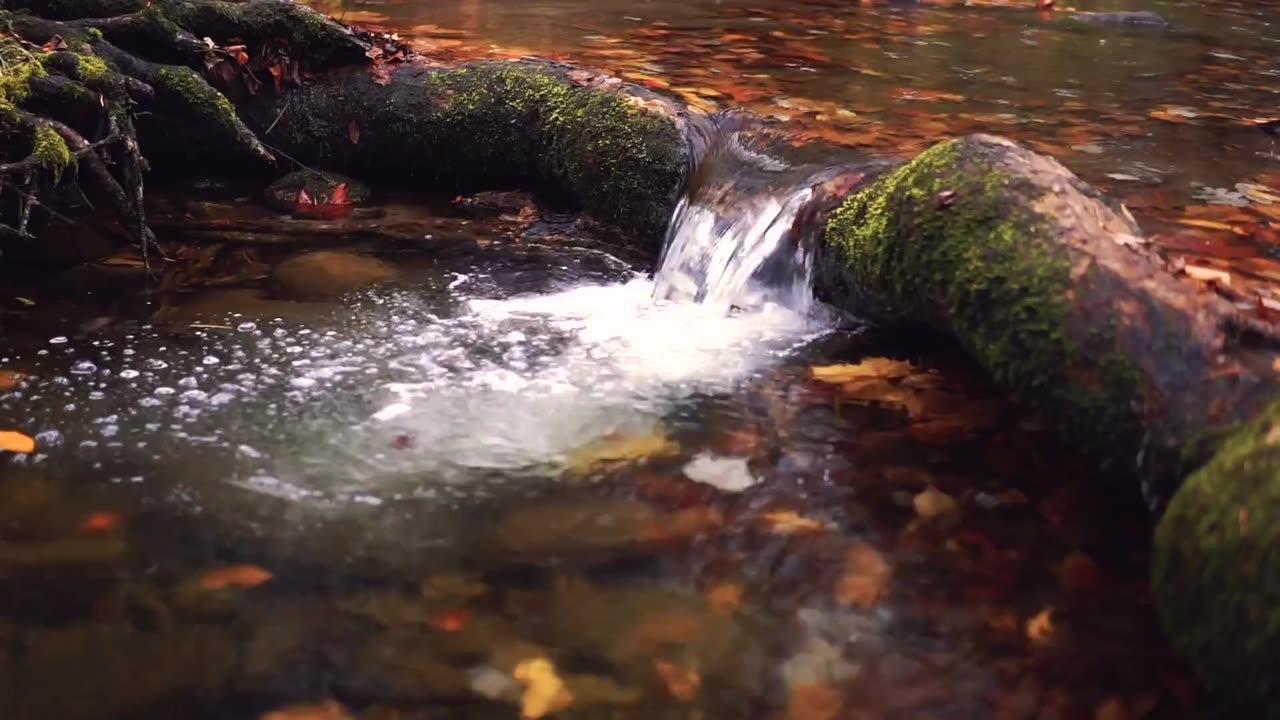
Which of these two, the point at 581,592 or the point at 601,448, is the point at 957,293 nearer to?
the point at 601,448

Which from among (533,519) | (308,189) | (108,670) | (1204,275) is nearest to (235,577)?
(108,670)

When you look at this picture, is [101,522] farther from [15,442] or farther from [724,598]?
[724,598]

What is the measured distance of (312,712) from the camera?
194cm

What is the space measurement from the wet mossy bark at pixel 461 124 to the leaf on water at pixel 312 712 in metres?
3.23

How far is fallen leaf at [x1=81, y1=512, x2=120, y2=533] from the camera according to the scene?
7.99ft

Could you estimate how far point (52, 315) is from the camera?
3648mm

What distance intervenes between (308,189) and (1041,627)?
4074 millimetres

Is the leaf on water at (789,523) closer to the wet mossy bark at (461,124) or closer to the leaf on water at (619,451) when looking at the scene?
the leaf on water at (619,451)

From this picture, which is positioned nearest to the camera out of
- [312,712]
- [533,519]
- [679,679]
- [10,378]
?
[312,712]

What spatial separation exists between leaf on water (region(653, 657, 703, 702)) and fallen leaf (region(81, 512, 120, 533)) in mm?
1389

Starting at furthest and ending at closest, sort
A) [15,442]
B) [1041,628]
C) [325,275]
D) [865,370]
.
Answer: [325,275]
[865,370]
[15,442]
[1041,628]

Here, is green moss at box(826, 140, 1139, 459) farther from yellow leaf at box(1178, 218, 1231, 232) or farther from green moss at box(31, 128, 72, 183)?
green moss at box(31, 128, 72, 183)

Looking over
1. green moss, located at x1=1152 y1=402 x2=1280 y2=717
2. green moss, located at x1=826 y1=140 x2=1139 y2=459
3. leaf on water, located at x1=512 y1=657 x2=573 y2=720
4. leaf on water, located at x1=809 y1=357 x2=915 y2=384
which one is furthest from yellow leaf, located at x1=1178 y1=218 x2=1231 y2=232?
leaf on water, located at x1=512 y1=657 x2=573 y2=720

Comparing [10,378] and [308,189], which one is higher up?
[308,189]
